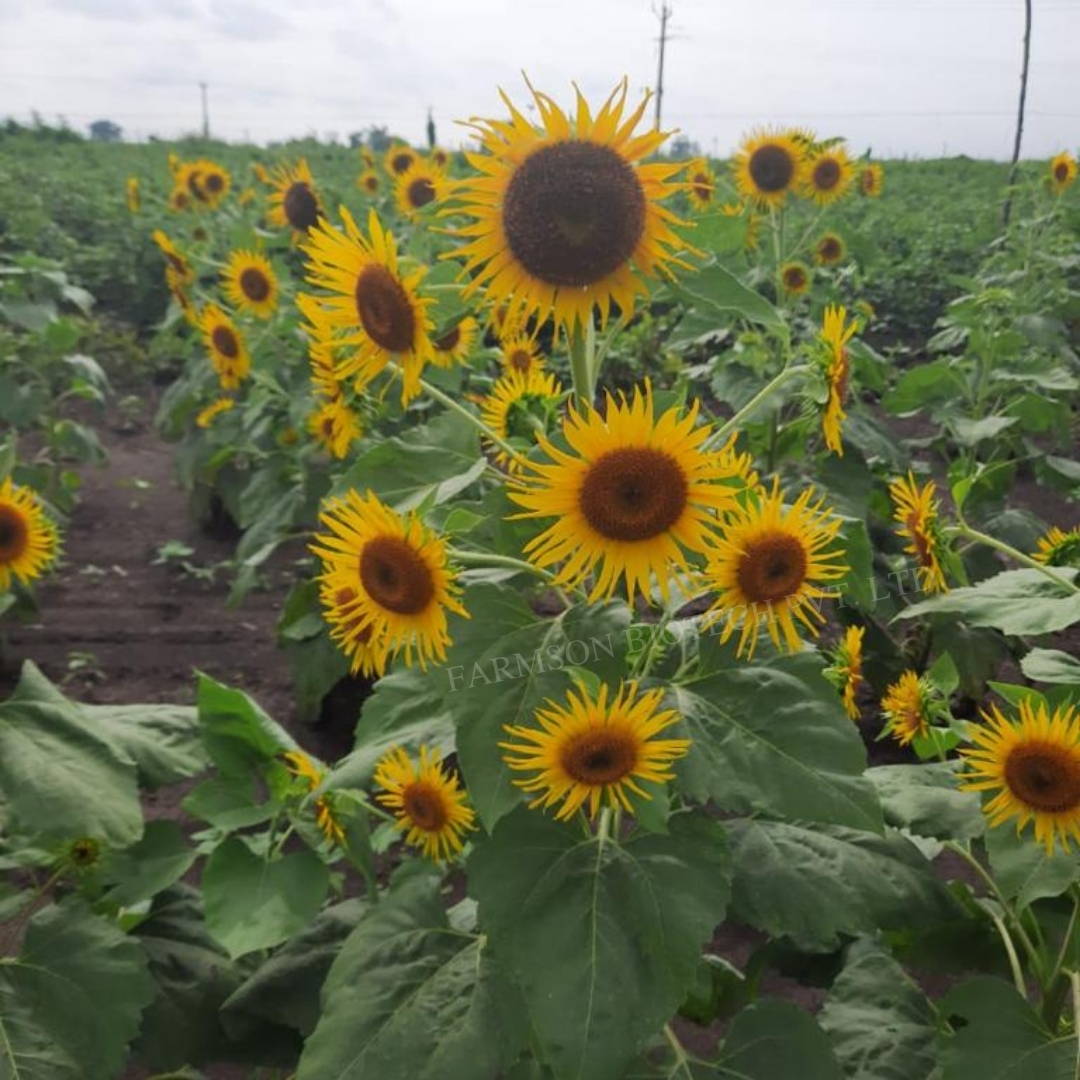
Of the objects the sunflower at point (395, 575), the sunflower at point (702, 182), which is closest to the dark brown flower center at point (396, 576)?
the sunflower at point (395, 575)

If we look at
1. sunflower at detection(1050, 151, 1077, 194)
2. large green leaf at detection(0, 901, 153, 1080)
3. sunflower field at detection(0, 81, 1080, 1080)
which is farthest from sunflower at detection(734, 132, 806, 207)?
large green leaf at detection(0, 901, 153, 1080)

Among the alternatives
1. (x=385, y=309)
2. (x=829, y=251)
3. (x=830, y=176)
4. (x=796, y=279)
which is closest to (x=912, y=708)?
(x=385, y=309)

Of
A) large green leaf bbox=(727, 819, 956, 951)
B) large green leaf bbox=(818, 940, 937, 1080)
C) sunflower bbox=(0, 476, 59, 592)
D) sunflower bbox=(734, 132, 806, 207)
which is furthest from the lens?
sunflower bbox=(734, 132, 806, 207)

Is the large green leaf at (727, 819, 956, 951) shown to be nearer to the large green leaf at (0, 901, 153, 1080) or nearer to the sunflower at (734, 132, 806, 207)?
the large green leaf at (0, 901, 153, 1080)

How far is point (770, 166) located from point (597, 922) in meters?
2.84

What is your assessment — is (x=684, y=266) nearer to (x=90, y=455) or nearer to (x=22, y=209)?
(x=90, y=455)

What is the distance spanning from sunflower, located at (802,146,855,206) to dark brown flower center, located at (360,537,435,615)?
9.96ft

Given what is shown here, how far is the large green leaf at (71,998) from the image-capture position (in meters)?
1.64

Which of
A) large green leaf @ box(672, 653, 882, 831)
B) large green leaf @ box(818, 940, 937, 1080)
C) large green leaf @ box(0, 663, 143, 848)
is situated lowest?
large green leaf @ box(818, 940, 937, 1080)

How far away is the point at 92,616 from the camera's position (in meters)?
4.22

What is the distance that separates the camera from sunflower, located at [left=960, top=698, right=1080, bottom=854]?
50.6 inches

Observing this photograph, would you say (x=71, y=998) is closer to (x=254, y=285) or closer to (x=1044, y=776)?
(x=1044, y=776)

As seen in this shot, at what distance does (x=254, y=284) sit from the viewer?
147 inches

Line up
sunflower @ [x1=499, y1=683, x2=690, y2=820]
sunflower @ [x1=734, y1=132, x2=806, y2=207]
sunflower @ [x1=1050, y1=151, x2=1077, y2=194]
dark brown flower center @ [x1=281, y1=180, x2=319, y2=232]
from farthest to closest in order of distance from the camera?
sunflower @ [x1=1050, y1=151, x2=1077, y2=194] → dark brown flower center @ [x1=281, y1=180, x2=319, y2=232] → sunflower @ [x1=734, y1=132, x2=806, y2=207] → sunflower @ [x1=499, y1=683, x2=690, y2=820]
